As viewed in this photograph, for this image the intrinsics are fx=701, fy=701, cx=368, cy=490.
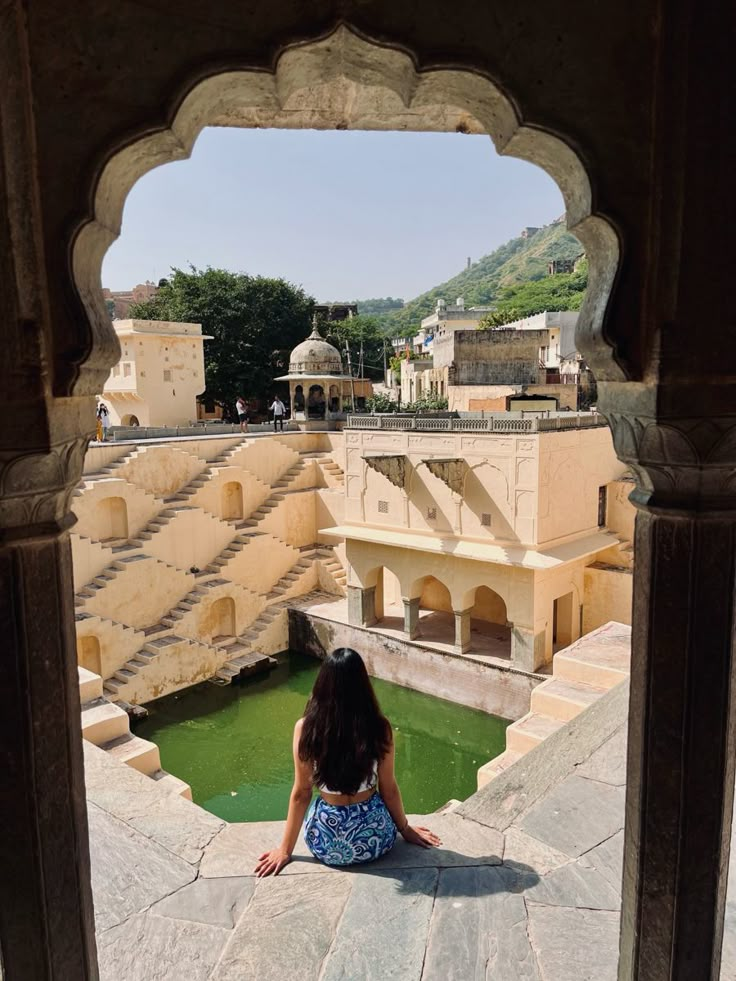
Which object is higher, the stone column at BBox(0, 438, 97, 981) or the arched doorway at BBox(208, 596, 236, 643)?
the stone column at BBox(0, 438, 97, 981)

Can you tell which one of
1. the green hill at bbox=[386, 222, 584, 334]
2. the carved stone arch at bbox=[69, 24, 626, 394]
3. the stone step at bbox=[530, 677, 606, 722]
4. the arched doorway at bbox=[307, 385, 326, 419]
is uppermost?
the green hill at bbox=[386, 222, 584, 334]

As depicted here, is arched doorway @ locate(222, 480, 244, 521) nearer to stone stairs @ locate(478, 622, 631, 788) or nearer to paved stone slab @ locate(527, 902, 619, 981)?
stone stairs @ locate(478, 622, 631, 788)

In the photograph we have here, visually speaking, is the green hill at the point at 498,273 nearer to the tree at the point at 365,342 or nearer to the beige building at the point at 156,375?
the tree at the point at 365,342

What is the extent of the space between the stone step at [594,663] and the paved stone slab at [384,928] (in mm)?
4150

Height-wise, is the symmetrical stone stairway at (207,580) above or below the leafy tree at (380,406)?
below

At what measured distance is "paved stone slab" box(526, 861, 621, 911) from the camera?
2496 mm

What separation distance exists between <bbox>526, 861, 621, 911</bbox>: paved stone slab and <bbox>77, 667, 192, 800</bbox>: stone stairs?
3673 mm

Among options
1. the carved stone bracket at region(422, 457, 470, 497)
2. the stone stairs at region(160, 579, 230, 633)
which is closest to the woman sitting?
the carved stone bracket at region(422, 457, 470, 497)

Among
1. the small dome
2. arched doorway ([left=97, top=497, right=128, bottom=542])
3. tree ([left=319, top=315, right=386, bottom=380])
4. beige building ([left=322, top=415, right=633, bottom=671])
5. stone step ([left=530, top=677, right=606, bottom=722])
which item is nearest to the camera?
stone step ([left=530, top=677, right=606, bottom=722])

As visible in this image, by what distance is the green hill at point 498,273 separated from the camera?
326 ft

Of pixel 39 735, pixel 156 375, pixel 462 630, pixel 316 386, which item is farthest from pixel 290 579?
pixel 39 735

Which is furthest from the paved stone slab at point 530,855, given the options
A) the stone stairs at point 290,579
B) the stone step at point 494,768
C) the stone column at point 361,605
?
the stone stairs at point 290,579

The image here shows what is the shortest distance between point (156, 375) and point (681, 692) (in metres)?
24.3

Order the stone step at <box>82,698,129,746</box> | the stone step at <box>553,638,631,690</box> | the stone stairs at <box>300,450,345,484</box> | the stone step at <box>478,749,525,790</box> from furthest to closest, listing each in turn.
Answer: the stone stairs at <box>300,450,345,484</box> < the stone step at <box>478,749,525,790</box> < the stone step at <box>553,638,631,690</box> < the stone step at <box>82,698,129,746</box>
